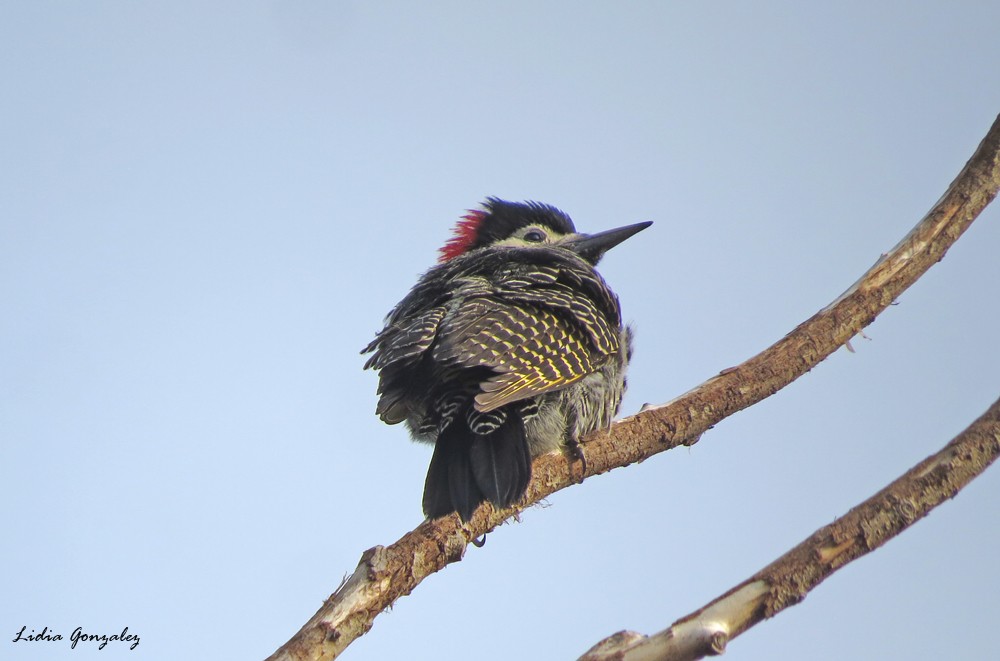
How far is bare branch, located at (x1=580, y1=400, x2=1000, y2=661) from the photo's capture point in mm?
2893

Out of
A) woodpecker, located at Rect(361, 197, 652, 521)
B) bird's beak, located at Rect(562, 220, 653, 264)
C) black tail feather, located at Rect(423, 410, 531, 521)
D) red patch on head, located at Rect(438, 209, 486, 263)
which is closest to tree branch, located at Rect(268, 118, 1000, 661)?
woodpecker, located at Rect(361, 197, 652, 521)

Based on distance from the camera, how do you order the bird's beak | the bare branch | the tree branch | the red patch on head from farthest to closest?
the red patch on head < the bird's beak < the tree branch < the bare branch

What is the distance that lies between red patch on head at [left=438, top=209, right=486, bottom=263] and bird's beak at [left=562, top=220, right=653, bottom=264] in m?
A: 0.82

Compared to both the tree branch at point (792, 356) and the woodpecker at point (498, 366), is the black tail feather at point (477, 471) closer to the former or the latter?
the woodpecker at point (498, 366)

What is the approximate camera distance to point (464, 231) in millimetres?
7184

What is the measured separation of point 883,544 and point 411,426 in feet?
8.43

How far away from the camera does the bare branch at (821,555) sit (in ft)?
9.49

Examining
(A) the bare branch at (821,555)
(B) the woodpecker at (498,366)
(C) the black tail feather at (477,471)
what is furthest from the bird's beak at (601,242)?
(A) the bare branch at (821,555)

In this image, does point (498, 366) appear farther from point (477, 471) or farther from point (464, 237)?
point (464, 237)

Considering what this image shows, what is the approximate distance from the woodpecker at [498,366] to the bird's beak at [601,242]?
23.3 inches

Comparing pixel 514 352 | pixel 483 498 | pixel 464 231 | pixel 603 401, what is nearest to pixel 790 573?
pixel 483 498

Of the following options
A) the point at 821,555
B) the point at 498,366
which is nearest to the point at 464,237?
the point at 498,366

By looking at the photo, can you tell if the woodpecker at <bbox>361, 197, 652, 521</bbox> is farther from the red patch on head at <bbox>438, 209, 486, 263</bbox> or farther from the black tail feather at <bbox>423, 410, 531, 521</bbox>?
the red patch on head at <bbox>438, 209, 486, 263</bbox>

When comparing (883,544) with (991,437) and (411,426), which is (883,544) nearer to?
(991,437)
